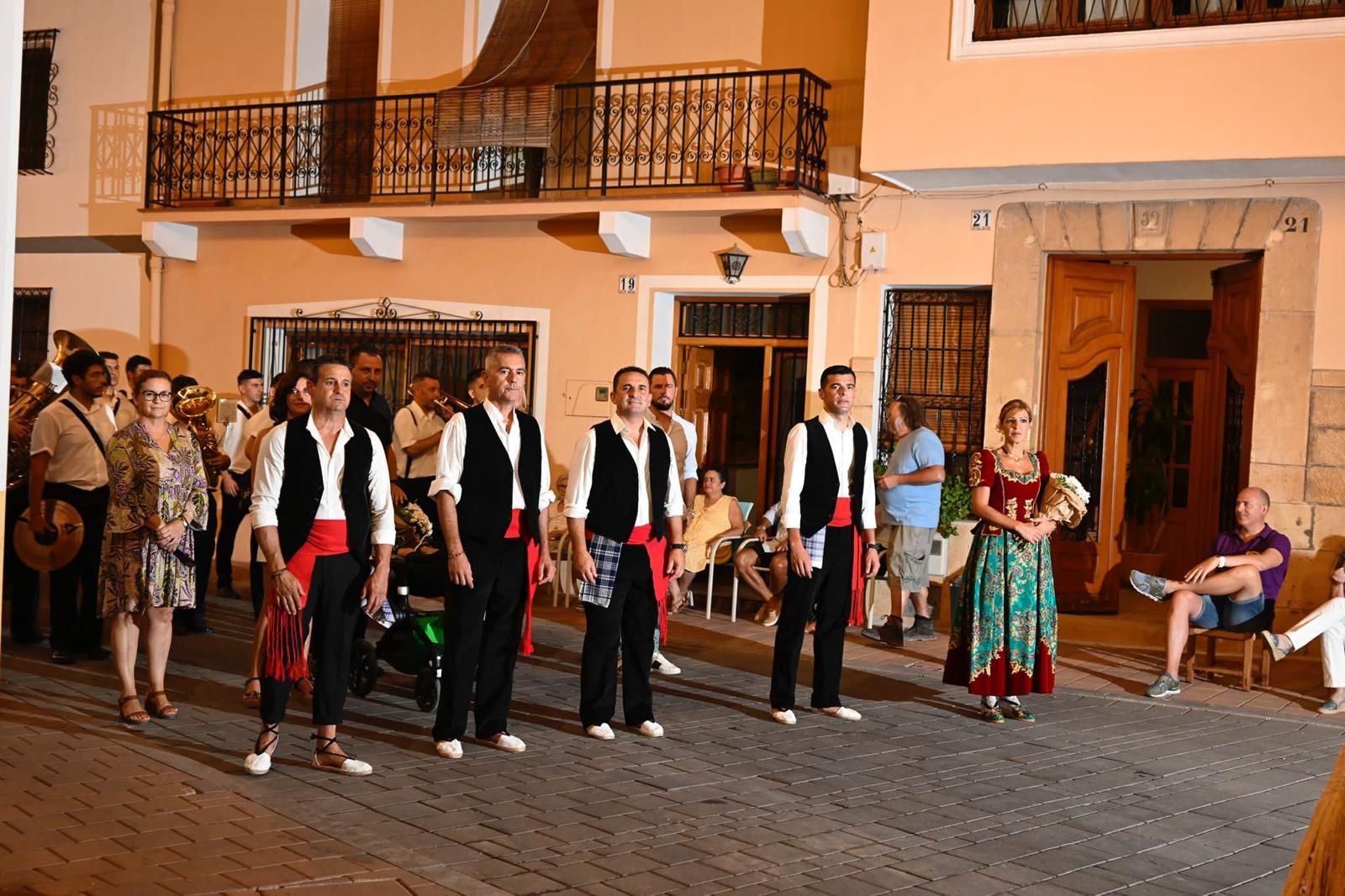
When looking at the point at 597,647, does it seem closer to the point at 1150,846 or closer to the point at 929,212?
the point at 1150,846

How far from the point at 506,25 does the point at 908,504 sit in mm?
6769

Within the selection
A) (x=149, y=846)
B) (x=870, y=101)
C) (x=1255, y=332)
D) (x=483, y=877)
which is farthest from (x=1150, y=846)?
(x=870, y=101)

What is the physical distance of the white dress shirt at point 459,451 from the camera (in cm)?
651

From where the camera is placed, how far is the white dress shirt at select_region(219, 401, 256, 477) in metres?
10.6

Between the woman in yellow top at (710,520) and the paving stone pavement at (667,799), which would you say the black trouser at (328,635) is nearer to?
the paving stone pavement at (667,799)

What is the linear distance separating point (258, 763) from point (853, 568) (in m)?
3.33

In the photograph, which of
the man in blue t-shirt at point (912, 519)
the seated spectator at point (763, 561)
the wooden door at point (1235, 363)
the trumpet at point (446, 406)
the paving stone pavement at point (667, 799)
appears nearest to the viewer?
the paving stone pavement at point (667, 799)

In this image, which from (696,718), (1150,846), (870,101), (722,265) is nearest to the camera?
(1150,846)

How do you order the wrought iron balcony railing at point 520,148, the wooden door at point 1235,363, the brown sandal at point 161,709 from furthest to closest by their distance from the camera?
1. the wrought iron balcony railing at point 520,148
2. the wooden door at point 1235,363
3. the brown sandal at point 161,709

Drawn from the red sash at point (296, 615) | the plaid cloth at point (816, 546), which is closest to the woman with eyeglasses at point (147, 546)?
the red sash at point (296, 615)

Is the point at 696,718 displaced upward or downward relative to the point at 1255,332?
downward

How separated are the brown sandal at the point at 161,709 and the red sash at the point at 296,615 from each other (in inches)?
52.3

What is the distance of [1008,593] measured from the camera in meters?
7.87

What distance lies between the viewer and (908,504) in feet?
35.0
